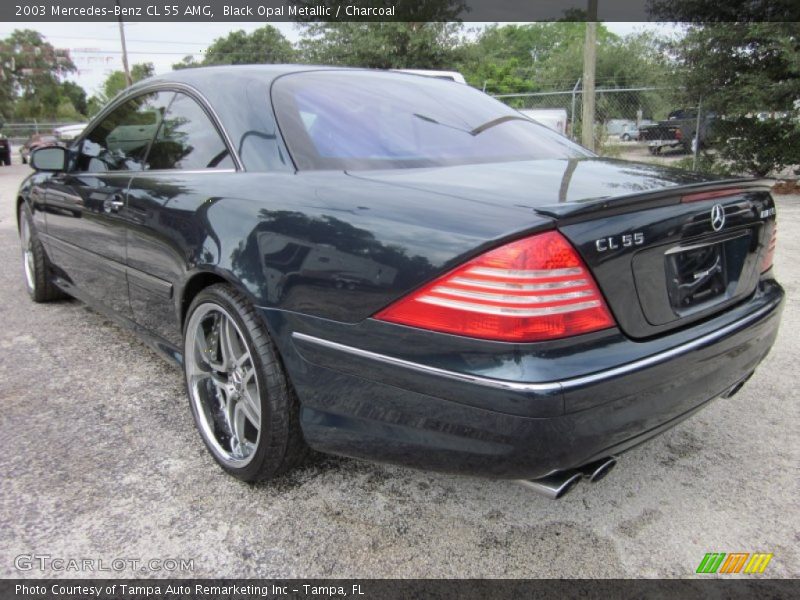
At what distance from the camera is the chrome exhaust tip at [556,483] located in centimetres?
158

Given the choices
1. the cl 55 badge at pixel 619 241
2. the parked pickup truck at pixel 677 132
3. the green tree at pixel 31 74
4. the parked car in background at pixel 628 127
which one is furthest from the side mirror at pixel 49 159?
the green tree at pixel 31 74

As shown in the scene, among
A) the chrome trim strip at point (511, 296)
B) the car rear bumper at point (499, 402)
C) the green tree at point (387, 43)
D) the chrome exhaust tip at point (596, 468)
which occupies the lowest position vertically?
the chrome exhaust tip at point (596, 468)

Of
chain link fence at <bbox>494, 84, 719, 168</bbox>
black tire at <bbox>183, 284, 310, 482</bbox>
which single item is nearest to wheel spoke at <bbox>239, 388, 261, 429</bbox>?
black tire at <bbox>183, 284, 310, 482</bbox>

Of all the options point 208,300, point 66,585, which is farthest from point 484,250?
point 66,585

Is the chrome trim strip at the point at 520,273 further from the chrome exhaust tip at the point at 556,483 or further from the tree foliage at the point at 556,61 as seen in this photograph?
the tree foliage at the point at 556,61

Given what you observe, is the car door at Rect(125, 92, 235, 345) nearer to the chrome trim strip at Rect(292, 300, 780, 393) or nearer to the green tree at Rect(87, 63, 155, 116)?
the chrome trim strip at Rect(292, 300, 780, 393)

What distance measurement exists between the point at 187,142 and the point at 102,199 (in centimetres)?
68

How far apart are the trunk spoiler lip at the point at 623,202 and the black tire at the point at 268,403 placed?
37.3 inches

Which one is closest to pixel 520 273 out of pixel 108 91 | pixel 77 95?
pixel 108 91

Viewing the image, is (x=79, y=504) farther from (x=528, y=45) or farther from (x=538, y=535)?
(x=528, y=45)

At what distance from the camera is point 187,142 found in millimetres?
2533

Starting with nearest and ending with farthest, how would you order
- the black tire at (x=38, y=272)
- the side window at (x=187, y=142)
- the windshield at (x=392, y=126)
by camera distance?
the windshield at (x=392, y=126), the side window at (x=187, y=142), the black tire at (x=38, y=272)

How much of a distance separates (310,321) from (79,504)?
1.08 metres
